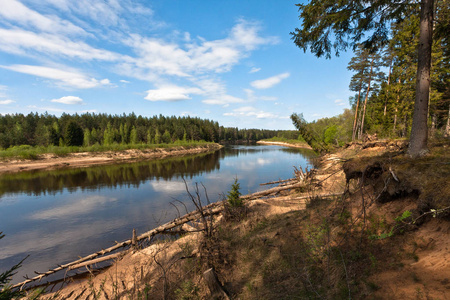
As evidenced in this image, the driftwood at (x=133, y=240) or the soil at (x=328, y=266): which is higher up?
the soil at (x=328, y=266)

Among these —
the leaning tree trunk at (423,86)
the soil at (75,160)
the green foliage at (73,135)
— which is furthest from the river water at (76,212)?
the green foliage at (73,135)

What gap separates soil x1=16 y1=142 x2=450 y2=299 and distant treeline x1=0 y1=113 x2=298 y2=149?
2971 inches

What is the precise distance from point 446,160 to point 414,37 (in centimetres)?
2606

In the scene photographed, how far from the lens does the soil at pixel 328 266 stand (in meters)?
3.80

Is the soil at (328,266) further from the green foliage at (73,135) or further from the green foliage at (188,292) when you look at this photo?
the green foliage at (73,135)

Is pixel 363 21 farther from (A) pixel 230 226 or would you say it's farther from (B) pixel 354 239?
(A) pixel 230 226

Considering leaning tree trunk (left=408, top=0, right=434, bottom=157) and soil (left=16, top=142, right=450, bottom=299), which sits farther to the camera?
leaning tree trunk (left=408, top=0, right=434, bottom=157)

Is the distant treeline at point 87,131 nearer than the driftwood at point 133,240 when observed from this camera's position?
No

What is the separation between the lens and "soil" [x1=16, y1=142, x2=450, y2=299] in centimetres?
380

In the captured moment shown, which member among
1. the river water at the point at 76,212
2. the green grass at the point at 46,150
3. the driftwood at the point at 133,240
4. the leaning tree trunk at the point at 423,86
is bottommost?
the river water at the point at 76,212

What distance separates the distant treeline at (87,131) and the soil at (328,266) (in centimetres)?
7547

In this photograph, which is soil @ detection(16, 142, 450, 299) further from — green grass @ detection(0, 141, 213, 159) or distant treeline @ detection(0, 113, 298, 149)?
distant treeline @ detection(0, 113, 298, 149)

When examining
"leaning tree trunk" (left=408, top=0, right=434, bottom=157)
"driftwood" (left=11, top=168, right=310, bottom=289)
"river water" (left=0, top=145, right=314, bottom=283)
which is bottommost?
"river water" (left=0, top=145, right=314, bottom=283)

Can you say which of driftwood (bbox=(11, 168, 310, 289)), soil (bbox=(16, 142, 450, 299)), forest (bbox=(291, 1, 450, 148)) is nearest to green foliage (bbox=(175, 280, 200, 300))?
soil (bbox=(16, 142, 450, 299))
